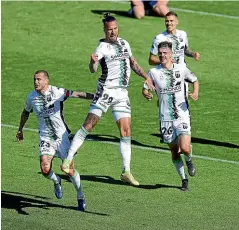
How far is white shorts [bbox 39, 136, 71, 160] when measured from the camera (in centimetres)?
2083

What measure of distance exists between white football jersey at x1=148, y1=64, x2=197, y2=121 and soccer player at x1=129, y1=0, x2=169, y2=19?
45.0 ft

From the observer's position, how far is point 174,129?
71.5 feet

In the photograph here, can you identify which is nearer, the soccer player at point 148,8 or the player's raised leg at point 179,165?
the player's raised leg at point 179,165

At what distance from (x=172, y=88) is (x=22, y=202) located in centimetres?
314

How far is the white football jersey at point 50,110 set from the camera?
20.9 meters

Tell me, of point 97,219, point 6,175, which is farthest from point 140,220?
point 6,175

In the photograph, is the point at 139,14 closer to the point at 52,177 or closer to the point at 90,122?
the point at 90,122

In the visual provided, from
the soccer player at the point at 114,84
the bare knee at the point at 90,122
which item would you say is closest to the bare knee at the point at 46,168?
the bare knee at the point at 90,122

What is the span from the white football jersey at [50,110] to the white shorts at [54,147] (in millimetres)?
71

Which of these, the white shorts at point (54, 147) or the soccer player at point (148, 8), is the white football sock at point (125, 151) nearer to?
the white shorts at point (54, 147)

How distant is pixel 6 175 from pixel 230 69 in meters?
10.2

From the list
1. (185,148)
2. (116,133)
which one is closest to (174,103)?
(185,148)

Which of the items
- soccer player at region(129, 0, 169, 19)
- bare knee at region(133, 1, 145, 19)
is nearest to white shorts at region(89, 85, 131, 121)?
soccer player at region(129, 0, 169, 19)

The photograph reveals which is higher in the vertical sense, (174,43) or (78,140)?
(174,43)
